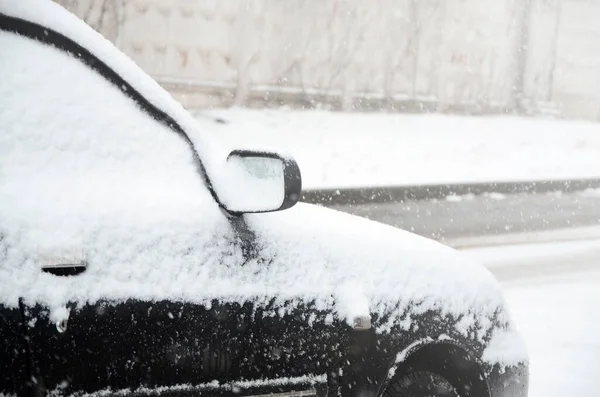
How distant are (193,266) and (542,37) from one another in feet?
63.7

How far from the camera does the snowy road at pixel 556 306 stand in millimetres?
4698

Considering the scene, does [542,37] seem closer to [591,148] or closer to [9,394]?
[591,148]

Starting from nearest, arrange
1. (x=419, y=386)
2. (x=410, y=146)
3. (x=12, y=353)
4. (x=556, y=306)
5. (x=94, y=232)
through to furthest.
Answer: (x=12, y=353) < (x=94, y=232) < (x=419, y=386) < (x=556, y=306) < (x=410, y=146)

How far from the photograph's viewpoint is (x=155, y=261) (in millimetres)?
2135

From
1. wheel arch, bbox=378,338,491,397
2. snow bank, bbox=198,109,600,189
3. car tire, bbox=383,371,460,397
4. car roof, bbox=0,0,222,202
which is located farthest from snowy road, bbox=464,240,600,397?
car roof, bbox=0,0,222,202

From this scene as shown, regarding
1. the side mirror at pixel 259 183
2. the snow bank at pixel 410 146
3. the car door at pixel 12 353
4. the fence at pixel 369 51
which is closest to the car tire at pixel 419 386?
the side mirror at pixel 259 183

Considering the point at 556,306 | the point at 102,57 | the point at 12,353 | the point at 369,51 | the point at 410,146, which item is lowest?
the point at 556,306

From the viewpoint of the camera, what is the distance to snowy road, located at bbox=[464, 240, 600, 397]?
4.70 meters

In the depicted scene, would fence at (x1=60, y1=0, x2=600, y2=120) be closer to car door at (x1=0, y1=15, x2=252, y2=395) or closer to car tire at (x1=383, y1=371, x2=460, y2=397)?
car door at (x1=0, y1=15, x2=252, y2=395)

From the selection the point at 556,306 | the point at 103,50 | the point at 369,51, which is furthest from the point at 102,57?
the point at 369,51

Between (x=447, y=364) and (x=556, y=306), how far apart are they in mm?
4069

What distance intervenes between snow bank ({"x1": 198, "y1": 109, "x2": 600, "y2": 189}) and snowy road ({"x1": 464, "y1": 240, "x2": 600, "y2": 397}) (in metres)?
2.27

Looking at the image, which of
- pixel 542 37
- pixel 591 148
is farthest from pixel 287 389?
pixel 542 37

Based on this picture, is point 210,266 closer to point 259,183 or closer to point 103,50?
point 259,183
